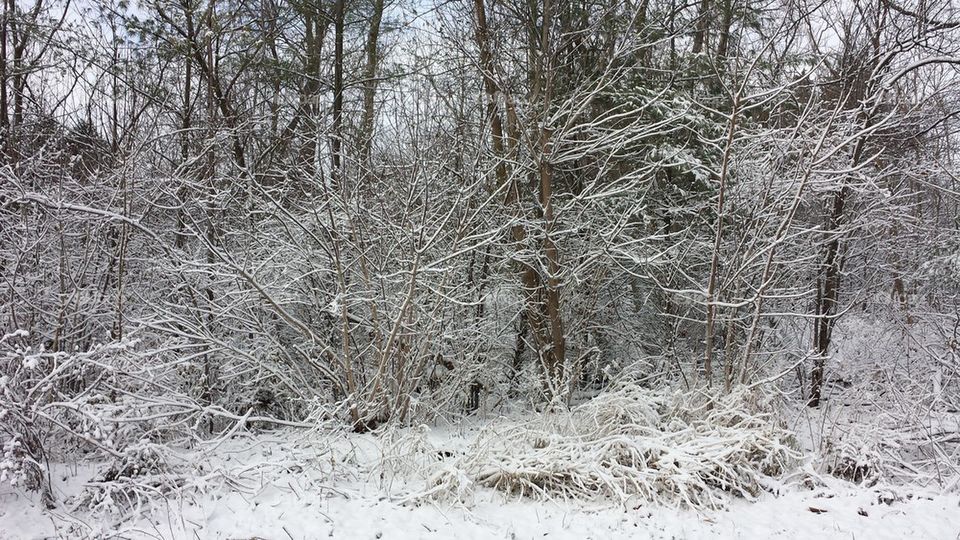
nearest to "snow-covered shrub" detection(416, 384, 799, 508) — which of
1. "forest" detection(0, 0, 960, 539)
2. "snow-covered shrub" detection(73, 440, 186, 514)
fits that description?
"forest" detection(0, 0, 960, 539)

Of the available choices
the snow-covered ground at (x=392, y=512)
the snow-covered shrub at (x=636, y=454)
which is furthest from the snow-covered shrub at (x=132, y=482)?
the snow-covered shrub at (x=636, y=454)

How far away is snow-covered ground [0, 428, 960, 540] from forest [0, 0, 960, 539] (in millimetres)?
29

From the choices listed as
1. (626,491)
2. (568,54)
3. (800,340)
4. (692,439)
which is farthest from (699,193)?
(626,491)

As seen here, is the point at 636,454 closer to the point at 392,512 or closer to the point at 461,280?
the point at 392,512

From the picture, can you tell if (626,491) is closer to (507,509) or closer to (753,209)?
(507,509)

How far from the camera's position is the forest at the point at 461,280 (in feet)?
15.3

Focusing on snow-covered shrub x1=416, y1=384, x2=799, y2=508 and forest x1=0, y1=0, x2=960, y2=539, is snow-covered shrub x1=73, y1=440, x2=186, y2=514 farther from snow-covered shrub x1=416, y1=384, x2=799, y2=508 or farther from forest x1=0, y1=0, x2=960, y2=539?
snow-covered shrub x1=416, y1=384, x2=799, y2=508

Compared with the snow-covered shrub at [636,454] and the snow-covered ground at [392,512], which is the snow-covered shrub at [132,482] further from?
the snow-covered shrub at [636,454]

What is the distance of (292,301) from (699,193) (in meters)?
5.55

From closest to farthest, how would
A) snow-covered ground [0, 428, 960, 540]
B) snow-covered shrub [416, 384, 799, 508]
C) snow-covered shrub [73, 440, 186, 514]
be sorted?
snow-covered ground [0, 428, 960, 540], snow-covered shrub [73, 440, 186, 514], snow-covered shrub [416, 384, 799, 508]

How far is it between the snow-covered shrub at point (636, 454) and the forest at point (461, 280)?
4cm

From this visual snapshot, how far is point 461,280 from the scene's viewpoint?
7789 mm

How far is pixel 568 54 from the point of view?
302 inches

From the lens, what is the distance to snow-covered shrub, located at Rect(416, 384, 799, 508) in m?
4.73
